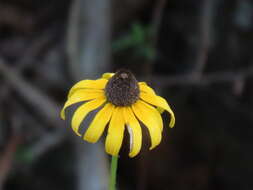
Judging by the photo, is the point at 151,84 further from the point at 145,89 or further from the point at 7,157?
the point at 145,89

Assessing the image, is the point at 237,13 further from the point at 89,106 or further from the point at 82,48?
the point at 89,106

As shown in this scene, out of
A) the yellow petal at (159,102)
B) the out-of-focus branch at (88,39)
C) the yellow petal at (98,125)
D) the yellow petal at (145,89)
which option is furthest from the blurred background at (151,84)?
the yellow petal at (98,125)

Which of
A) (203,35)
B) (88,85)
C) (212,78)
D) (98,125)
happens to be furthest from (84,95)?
(212,78)

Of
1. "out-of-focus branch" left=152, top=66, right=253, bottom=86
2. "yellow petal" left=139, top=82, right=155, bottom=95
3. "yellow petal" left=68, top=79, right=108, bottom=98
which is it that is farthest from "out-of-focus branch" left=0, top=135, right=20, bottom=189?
"yellow petal" left=139, top=82, right=155, bottom=95

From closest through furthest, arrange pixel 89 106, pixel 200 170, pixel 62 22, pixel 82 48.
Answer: pixel 89 106 → pixel 82 48 → pixel 200 170 → pixel 62 22

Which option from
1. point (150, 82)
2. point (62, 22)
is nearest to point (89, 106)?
point (150, 82)

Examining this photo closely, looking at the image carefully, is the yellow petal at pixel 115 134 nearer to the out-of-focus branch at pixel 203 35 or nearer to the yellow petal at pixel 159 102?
the yellow petal at pixel 159 102
